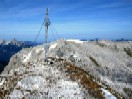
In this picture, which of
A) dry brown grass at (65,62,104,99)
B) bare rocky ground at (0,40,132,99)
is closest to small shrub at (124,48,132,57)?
bare rocky ground at (0,40,132,99)

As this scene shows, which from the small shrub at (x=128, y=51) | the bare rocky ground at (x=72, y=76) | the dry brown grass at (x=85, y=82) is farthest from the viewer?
the small shrub at (x=128, y=51)

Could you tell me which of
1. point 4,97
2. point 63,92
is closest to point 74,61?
point 63,92

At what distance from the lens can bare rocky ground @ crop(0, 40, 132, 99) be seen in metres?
34.4

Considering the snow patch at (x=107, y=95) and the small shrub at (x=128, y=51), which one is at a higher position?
the small shrub at (x=128, y=51)

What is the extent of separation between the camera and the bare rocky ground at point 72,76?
3444cm

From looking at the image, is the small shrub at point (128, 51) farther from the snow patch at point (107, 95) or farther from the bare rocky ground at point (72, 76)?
the snow patch at point (107, 95)

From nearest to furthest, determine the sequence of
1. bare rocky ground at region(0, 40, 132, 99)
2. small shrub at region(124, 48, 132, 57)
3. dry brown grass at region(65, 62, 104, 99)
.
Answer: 1. bare rocky ground at region(0, 40, 132, 99)
2. dry brown grass at region(65, 62, 104, 99)
3. small shrub at region(124, 48, 132, 57)

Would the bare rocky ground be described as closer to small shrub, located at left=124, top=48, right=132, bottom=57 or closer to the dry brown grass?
the dry brown grass

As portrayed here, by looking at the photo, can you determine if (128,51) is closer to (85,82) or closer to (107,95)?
(107,95)

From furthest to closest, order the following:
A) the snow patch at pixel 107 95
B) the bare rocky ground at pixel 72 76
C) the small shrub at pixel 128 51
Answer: the small shrub at pixel 128 51 → the snow patch at pixel 107 95 → the bare rocky ground at pixel 72 76

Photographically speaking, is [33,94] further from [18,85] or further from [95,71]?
[95,71]

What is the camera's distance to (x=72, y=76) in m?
38.2

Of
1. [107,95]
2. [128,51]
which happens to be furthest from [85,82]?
[128,51]

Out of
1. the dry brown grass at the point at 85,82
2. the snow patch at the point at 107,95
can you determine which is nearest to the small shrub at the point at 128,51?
the dry brown grass at the point at 85,82
